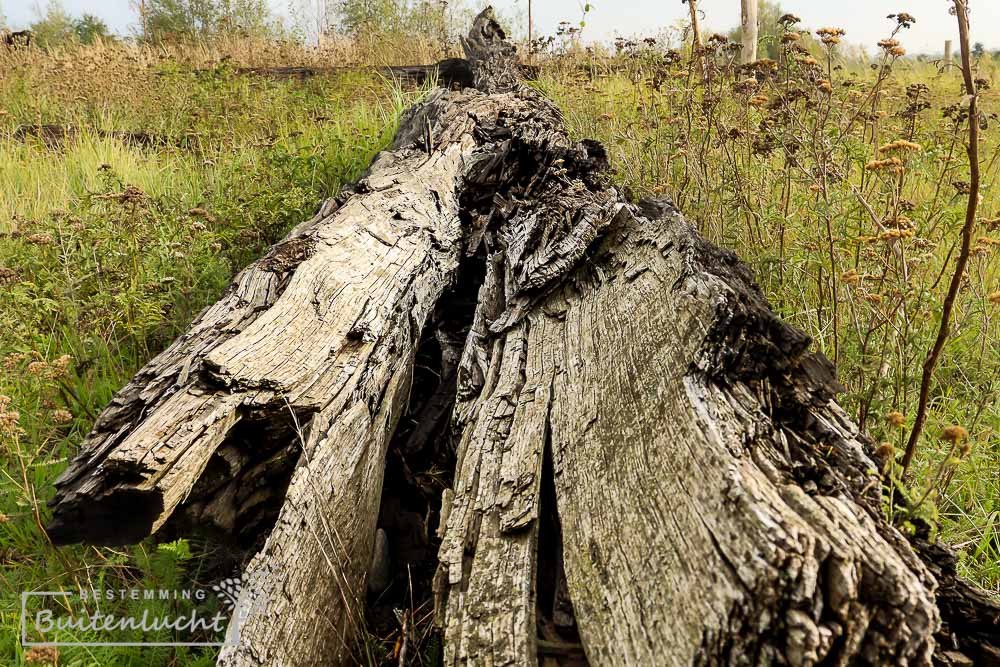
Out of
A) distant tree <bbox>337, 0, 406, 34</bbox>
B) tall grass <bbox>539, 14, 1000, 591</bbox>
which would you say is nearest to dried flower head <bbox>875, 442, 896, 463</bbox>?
tall grass <bbox>539, 14, 1000, 591</bbox>

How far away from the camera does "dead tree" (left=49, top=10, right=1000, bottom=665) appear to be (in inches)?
40.7

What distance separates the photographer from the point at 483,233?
125 inches

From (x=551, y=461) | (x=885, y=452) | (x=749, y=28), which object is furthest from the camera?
(x=749, y=28)

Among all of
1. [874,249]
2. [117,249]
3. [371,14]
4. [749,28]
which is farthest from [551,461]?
[371,14]

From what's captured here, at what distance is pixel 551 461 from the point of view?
5.24 ft

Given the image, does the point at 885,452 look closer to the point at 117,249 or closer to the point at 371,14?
the point at 117,249

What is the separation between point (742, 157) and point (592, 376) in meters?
3.76

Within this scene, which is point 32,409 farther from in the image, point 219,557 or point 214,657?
point 214,657

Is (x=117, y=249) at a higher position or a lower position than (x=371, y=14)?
Answer: lower

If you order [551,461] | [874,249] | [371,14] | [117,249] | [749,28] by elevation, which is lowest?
[551,461]

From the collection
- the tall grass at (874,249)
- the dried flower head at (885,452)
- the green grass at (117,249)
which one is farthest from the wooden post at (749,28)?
the dried flower head at (885,452)

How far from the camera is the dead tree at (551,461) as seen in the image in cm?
103

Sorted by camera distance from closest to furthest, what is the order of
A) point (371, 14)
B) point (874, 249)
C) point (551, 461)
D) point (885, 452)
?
1. point (885, 452)
2. point (551, 461)
3. point (874, 249)
4. point (371, 14)

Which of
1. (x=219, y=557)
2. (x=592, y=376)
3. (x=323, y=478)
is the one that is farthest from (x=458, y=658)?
(x=219, y=557)
